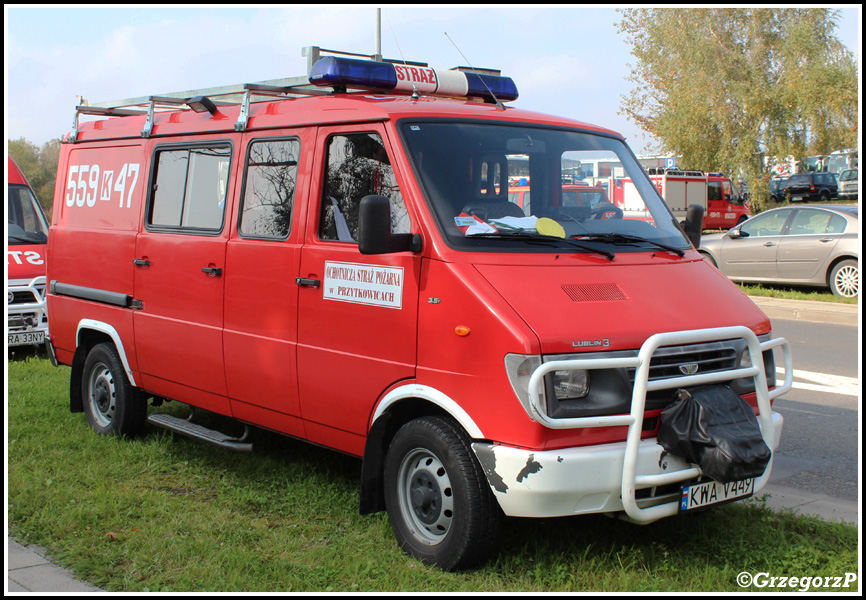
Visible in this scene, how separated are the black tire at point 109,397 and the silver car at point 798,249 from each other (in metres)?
10.1

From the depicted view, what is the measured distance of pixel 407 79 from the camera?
567 centimetres

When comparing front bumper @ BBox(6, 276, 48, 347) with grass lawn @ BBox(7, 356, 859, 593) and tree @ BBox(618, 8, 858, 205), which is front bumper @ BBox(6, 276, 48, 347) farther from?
tree @ BBox(618, 8, 858, 205)

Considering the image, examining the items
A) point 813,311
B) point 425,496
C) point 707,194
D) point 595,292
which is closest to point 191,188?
point 425,496

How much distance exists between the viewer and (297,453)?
642 cm

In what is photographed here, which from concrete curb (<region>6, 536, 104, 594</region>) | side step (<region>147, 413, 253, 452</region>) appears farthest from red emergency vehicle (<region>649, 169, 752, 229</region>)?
concrete curb (<region>6, 536, 104, 594</region>)

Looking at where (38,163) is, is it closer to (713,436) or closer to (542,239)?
(542,239)

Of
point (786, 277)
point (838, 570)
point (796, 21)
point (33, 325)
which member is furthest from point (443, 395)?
point (796, 21)

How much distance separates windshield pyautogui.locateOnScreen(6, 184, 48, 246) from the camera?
36.8 ft

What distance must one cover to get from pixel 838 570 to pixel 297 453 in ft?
11.9

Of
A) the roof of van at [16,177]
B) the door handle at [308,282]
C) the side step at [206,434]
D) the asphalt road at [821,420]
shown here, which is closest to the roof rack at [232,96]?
the door handle at [308,282]

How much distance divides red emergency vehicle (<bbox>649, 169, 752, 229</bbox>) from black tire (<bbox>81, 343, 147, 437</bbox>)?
2775cm

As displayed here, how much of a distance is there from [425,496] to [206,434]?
2088mm

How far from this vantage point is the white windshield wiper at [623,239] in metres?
4.83

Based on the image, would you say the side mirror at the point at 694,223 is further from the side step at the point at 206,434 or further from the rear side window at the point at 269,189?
the side step at the point at 206,434
